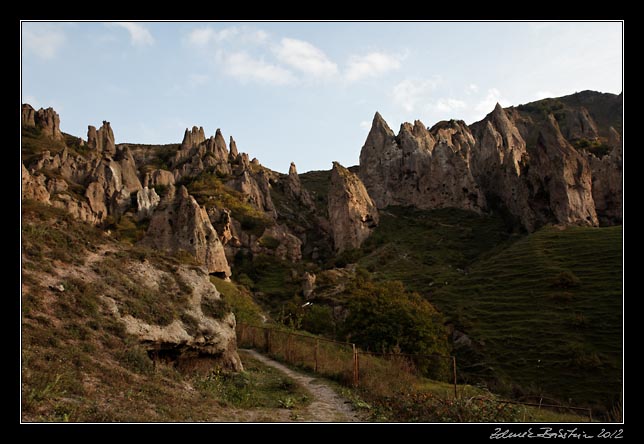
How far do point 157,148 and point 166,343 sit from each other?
156 meters

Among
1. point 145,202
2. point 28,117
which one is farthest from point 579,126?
point 28,117

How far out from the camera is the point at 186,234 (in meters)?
57.0

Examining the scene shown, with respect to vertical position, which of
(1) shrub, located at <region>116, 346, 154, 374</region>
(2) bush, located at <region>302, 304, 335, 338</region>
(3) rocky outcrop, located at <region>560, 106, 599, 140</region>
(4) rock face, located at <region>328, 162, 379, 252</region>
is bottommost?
(2) bush, located at <region>302, 304, 335, 338</region>

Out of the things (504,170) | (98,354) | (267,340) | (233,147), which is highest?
(233,147)

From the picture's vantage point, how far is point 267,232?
284ft

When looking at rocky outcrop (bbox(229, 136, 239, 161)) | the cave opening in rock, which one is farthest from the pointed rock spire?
the cave opening in rock

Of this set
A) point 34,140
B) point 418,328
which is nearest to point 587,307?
point 418,328

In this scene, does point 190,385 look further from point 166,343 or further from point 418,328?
point 418,328

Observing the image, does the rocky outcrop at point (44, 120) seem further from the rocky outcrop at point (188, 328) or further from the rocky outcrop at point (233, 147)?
the rocky outcrop at point (188, 328)

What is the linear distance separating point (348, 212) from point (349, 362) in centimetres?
7114

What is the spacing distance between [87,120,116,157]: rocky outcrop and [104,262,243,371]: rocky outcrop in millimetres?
122022

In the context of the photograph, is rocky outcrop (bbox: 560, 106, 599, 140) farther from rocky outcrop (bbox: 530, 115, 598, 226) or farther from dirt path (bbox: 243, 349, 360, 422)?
dirt path (bbox: 243, 349, 360, 422)

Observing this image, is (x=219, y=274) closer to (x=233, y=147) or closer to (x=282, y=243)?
(x=282, y=243)

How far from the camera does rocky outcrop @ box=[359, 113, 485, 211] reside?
10212 centimetres
